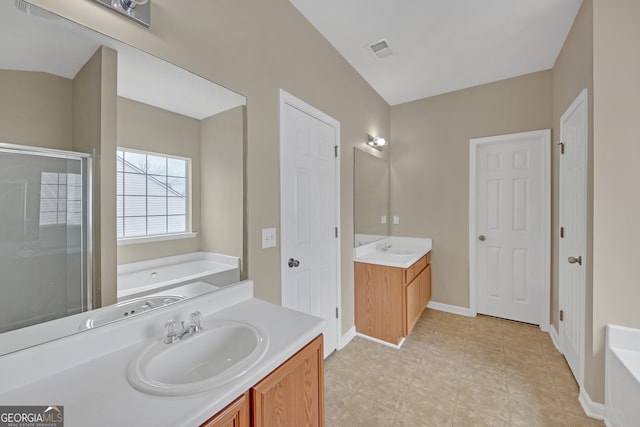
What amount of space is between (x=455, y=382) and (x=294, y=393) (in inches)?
62.6

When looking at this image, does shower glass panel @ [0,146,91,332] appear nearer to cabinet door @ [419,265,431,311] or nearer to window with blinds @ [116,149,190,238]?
window with blinds @ [116,149,190,238]

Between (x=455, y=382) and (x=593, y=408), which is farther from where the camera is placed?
(x=455, y=382)

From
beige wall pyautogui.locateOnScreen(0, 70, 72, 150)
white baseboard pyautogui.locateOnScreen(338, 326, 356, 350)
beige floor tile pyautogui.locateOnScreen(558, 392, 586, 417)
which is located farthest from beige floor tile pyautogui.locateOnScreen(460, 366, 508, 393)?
beige wall pyautogui.locateOnScreen(0, 70, 72, 150)

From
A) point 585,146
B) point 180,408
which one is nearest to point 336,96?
point 585,146

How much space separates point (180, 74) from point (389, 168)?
9.35 ft

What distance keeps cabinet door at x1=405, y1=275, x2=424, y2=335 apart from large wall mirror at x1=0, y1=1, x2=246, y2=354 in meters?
2.01

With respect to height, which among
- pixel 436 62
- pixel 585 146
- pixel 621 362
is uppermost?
pixel 436 62

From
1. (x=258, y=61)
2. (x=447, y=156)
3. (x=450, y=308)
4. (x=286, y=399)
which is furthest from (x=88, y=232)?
(x=450, y=308)

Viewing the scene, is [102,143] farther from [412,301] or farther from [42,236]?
[412,301]

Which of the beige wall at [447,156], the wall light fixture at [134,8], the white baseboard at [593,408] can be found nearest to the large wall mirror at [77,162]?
the wall light fixture at [134,8]

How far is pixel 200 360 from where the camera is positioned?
3.35 feet

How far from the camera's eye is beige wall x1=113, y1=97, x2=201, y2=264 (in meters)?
1.00

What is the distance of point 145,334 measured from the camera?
1.01 metres

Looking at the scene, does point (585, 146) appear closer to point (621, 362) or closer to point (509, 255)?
point (621, 362)
